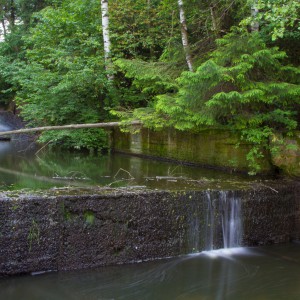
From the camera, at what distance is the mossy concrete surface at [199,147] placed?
28.4ft

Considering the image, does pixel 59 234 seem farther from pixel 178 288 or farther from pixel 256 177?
pixel 256 177

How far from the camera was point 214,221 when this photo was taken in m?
6.08

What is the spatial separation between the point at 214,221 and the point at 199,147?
157 inches

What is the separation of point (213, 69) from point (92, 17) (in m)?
8.93

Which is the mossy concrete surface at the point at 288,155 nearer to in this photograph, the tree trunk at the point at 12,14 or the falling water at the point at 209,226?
the falling water at the point at 209,226

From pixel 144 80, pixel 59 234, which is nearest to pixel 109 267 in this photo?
pixel 59 234

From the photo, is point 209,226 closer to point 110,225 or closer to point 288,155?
point 110,225

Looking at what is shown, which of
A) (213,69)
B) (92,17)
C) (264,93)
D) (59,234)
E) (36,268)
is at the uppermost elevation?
(92,17)

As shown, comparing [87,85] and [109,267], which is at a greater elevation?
[87,85]

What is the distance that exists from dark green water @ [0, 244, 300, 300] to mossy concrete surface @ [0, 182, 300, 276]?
201 millimetres

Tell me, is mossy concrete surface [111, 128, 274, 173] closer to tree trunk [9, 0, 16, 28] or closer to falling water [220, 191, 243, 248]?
falling water [220, 191, 243, 248]

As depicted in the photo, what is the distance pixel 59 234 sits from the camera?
507 cm

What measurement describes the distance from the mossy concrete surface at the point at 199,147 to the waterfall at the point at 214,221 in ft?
7.05

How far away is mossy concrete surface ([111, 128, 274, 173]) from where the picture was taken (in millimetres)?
8664
